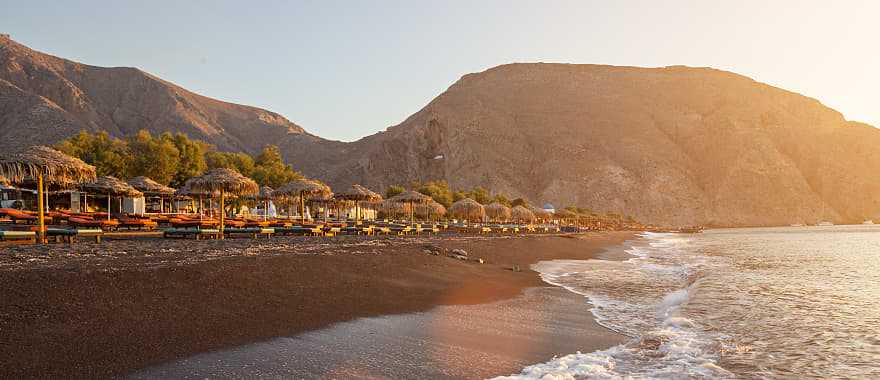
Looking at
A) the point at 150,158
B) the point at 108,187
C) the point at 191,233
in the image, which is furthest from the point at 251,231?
the point at 150,158

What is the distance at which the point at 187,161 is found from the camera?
41.9m

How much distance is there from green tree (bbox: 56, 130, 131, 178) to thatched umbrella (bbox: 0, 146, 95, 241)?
23799mm

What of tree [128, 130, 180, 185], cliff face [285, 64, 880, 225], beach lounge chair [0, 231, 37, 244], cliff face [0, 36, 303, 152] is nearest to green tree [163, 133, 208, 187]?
tree [128, 130, 180, 185]

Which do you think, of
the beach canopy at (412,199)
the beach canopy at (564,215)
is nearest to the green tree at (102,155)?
the beach canopy at (412,199)

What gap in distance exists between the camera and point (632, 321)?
8.62 metres

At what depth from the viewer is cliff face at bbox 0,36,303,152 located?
271 ft

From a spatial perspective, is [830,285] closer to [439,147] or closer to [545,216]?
[545,216]

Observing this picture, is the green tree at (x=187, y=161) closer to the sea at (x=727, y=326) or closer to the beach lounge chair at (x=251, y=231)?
the beach lounge chair at (x=251, y=231)

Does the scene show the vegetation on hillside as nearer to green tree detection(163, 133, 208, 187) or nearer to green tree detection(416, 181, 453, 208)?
green tree detection(163, 133, 208, 187)

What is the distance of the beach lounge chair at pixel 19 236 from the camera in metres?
12.4

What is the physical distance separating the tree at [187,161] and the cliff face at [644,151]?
69.2m

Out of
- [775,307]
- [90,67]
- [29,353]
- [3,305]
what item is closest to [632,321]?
[775,307]

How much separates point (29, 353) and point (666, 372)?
21.7 feet

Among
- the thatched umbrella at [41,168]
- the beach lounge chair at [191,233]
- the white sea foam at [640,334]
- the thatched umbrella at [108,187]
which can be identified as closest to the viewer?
the white sea foam at [640,334]
